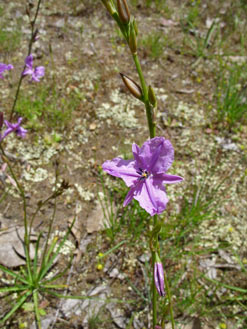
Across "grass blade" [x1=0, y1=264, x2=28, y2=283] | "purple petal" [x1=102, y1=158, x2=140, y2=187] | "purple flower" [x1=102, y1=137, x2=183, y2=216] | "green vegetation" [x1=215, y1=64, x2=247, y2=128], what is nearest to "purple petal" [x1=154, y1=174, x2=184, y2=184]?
"purple flower" [x1=102, y1=137, x2=183, y2=216]

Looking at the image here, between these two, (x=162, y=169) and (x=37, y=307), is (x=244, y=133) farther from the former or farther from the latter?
(x=37, y=307)

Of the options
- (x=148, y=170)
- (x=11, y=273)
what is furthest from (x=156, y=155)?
(x=11, y=273)

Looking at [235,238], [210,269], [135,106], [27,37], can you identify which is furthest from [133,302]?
[27,37]

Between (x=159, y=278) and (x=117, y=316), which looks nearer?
(x=159, y=278)

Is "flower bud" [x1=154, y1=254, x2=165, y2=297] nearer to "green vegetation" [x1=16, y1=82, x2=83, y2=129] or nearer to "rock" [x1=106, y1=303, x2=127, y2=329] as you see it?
"rock" [x1=106, y1=303, x2=127, y2=329]

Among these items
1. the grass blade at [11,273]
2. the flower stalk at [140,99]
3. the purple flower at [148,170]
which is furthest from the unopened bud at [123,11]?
the grass blade at [11,273]

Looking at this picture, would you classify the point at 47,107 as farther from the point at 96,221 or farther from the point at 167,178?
the point at 167,178

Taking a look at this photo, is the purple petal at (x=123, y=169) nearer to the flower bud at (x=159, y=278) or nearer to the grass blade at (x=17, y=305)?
the flower bud at (x=159, y=278)
